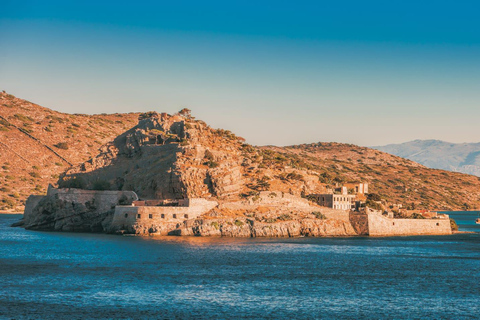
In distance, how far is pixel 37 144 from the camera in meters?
161

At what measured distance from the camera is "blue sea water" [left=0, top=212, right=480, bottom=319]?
35.9 m

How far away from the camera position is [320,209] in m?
85.0

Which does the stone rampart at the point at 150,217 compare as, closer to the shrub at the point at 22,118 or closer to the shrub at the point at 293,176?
the shrub at the point at 293,176

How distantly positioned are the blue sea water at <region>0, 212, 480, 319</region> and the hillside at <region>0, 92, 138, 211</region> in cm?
7837

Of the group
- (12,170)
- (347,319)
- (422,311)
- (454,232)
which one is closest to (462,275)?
(422,311)

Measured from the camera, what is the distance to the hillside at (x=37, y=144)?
481 ft

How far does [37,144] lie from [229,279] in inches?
5024

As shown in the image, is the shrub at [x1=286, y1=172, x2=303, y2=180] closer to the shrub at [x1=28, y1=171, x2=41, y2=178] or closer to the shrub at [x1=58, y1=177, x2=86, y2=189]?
the shrub at [x1=58, y1=177, x2=86, y2=189]

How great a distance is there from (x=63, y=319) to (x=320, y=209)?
56.6 metres

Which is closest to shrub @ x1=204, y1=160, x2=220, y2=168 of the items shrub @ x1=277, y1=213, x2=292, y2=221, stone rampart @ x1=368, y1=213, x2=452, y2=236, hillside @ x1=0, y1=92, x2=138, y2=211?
shrub @ x1=277, y1=213, x2=292, y2=221

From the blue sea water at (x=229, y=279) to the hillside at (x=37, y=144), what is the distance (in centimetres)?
7837

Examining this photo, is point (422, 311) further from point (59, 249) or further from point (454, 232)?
point (454, 232)

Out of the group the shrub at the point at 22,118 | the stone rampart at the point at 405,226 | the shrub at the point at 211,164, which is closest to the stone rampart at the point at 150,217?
the shrub at the point at 211,164

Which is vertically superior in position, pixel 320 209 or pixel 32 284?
pixel 320 209
